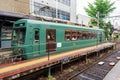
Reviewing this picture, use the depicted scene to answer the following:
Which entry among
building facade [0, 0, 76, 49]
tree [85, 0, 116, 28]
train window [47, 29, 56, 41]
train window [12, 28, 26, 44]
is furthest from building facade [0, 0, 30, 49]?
tree [85, 0, 116, 28]

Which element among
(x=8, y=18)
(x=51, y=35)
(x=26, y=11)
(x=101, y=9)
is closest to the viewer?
(x=51, y=35)

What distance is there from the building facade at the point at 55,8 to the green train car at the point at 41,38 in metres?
7.13

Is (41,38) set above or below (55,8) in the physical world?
below

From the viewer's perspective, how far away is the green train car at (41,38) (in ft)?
28.2

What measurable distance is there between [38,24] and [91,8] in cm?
2687

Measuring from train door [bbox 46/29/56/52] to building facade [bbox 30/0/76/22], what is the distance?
8.33 m

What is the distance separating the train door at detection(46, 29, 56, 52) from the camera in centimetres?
999

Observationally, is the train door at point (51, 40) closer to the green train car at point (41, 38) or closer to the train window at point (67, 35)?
the green train car at point (41, 38)

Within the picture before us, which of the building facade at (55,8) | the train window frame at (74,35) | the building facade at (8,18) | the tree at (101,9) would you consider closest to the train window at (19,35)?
the building facade at (8,18)

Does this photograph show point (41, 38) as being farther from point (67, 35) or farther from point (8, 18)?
point (8, 18)

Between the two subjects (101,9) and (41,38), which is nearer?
(41,38)

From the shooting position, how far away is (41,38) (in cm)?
945

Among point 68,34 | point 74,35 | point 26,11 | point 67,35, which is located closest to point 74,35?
point 74,35

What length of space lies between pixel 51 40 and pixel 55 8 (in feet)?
45.8
